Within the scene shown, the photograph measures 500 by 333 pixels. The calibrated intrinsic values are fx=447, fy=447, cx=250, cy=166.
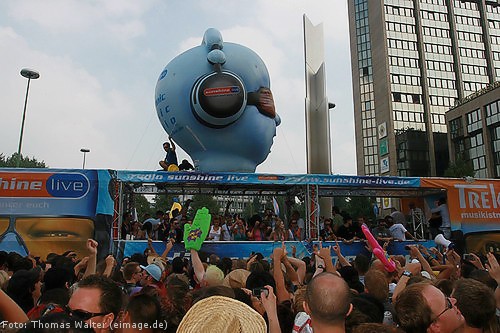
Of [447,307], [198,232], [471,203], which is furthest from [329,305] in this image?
[471,203]

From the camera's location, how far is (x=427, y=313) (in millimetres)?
2531

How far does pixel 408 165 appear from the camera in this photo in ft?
220

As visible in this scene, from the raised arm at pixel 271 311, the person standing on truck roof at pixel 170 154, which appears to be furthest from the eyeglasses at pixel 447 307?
the person standing on truck roof at pixel 170 154

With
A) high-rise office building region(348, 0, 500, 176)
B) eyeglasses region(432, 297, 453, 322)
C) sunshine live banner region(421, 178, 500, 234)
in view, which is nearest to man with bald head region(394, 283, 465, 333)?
eyeglasses region(432, 297, 453, 322)

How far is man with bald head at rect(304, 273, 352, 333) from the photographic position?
2.35 meters

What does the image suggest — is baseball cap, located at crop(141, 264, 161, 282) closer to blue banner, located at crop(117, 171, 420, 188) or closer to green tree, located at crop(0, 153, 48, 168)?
blue banner, located at crop(117, 171, 420, 188)

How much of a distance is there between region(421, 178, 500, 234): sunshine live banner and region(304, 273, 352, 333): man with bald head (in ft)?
37.1

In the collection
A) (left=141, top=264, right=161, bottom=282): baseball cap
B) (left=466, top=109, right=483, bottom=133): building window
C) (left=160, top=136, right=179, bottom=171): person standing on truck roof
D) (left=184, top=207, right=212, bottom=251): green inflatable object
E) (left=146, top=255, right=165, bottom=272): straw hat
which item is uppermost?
(left=466, top=109, right=483, bottom=133): building window

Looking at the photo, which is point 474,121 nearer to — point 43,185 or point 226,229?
point 226,229

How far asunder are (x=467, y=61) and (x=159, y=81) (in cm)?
7522

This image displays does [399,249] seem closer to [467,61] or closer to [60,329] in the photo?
[60,329]

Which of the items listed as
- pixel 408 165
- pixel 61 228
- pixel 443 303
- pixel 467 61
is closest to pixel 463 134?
pixel 408 165

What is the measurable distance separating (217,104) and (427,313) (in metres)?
10.8

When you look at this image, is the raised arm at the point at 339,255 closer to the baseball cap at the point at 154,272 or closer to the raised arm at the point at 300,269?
the raised arm at the point at 300,269
